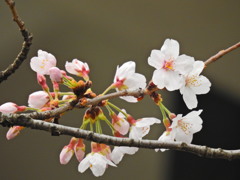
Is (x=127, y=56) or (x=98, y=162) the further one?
(x=127, y=56)

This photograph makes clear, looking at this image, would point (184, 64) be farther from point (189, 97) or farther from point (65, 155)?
point (65, 155)

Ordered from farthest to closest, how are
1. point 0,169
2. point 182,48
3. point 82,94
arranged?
point 182,48 → point 0,169 → point 82,94

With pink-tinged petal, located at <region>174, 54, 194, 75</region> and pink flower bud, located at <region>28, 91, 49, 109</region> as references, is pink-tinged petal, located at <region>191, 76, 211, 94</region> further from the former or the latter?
pink flower bud, located at <region>28, 91, 49, 109</region>

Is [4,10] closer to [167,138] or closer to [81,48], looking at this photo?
[81,48]

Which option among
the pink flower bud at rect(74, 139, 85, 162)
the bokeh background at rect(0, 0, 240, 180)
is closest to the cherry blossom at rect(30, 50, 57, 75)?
the pink flower bud at rect(74, 139, 85, 162)

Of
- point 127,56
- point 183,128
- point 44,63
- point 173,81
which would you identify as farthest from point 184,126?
point 127,56

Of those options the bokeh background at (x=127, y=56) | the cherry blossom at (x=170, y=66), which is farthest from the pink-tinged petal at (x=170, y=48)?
the bokeh background at (x=127, y=56)

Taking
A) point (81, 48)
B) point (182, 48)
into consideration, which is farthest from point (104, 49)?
point (182, 48)
